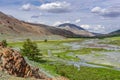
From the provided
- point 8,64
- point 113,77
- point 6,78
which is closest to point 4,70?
point 8,64

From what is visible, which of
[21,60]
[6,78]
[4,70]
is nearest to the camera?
[6,78]

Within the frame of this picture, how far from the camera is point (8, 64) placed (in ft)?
124

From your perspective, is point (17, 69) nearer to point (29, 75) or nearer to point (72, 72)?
point (29, 75)

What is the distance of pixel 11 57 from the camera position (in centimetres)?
3888

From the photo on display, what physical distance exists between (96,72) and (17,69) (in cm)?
4607

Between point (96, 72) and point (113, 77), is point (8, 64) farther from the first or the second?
point (96, 72)

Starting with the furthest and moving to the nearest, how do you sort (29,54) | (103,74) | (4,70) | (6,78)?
(29,54) → (103,74) → (4,70) → (6,78)

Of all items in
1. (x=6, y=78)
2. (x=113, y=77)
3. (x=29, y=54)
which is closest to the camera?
(x=6, y=78)

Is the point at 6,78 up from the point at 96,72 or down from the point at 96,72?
up

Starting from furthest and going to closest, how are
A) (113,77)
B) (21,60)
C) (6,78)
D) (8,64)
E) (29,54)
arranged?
(29,54) → (113,77) → (21,60) → (8,64) → (6,78)

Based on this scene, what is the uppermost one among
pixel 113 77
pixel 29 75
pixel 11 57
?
pixel 11 57

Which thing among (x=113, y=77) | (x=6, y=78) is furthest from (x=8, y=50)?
(x=113, y=77)

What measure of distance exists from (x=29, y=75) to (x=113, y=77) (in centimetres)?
3775

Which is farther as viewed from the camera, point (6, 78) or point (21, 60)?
point (21, 60)
